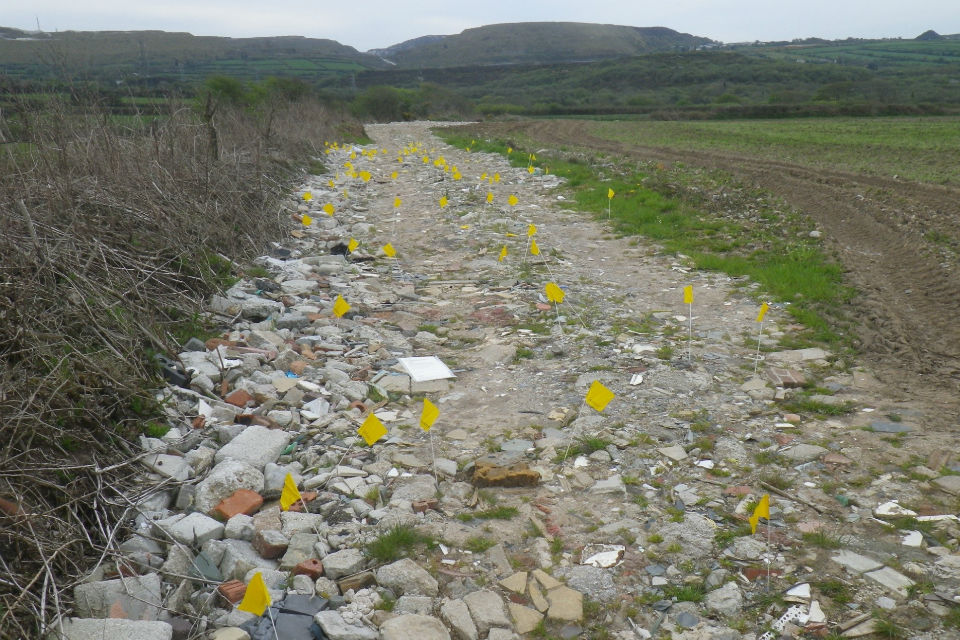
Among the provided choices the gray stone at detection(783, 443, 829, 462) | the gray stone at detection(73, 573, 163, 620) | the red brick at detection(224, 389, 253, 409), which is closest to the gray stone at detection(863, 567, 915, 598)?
the gray stone at detection(783, 443, 829, 462)

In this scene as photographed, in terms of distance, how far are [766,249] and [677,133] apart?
19.7m

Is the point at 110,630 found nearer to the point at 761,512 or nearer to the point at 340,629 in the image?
the point at 340,629

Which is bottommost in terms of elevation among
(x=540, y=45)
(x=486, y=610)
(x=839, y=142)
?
(x=486, y=610)

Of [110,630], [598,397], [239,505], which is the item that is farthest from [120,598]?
[598,397]

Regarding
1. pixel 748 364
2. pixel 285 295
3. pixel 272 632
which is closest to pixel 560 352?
pixel 748 364

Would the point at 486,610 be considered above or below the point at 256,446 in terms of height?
below

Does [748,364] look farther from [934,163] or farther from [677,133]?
[677,133]

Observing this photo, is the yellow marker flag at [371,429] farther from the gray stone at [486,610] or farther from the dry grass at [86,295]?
the dry grass at [86,295]

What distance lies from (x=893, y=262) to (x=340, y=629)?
286 inches

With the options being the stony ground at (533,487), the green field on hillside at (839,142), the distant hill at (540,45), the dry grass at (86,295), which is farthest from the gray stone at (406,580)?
the distant hill at (540,45)

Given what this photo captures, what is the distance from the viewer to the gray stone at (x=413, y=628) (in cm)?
255

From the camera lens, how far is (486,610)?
107 inches

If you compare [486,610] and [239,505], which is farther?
[239,505]

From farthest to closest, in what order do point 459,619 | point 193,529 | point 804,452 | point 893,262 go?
point 893,262 < point 804,452 < point 193,529 < point 459,619
